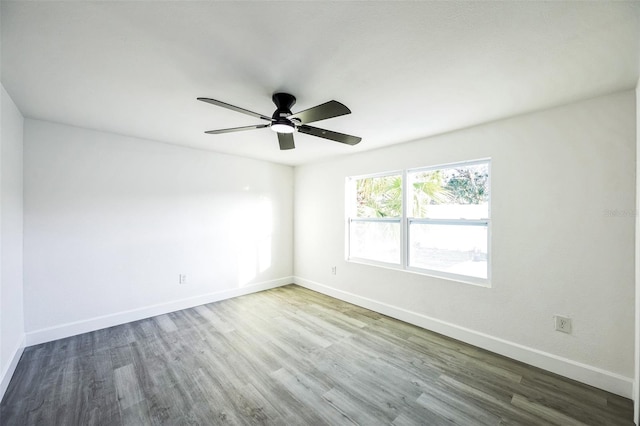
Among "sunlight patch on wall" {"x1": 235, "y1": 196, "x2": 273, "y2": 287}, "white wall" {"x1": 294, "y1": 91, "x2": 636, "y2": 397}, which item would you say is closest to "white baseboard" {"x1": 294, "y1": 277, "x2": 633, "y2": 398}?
"white wall" {"x1": 294, "y1": 91, "x2": 636, "y2": 397}

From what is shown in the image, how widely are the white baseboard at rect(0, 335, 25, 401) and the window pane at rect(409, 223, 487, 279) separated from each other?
13.1 feet

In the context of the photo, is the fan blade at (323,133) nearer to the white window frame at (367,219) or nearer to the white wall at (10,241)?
the white window frame at (367,219)

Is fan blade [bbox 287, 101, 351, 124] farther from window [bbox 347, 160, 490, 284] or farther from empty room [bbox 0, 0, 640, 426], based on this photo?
window [bbox 347, 160, 490, 284]

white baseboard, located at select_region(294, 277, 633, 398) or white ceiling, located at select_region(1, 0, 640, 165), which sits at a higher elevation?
white ceiling, located at select_region(1, 0, 640, 165)

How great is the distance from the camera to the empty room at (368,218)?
56.8 inches

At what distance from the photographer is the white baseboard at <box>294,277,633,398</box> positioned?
1991 mm

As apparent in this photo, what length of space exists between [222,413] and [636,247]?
3.25 meters

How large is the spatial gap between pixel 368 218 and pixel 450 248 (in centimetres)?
→ 129

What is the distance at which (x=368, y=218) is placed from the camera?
3.97m

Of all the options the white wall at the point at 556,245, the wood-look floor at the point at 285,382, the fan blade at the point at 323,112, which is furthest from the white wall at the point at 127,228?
the white wall at the point at 556,245

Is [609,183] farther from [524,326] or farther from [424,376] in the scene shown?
[424,376]

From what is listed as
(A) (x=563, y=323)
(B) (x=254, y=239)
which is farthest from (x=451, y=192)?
(B) (x=254, y=239)

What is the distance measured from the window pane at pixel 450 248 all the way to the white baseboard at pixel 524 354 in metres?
0.63

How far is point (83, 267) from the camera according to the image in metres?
2.95
